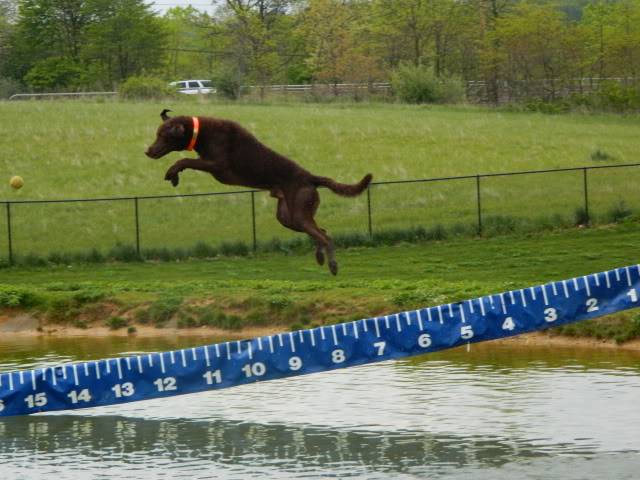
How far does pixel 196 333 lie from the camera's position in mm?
27531

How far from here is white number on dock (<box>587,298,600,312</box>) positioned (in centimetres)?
1397

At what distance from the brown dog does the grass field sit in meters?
26.2

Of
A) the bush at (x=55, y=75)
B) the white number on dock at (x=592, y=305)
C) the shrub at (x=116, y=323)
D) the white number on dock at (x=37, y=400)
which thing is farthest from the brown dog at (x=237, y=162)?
the bush at (x=55, y=75)

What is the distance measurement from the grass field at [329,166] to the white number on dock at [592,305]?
22624 mm

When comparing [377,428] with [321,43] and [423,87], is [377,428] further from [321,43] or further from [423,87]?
[321,43]

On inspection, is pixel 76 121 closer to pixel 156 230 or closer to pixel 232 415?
pixel 156 230

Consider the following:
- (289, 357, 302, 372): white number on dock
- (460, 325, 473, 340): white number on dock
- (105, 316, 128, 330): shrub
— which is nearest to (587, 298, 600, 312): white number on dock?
(460, 325, 473, 340): white number on dock

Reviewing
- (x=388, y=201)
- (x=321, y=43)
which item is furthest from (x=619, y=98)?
(x=388, y=201)

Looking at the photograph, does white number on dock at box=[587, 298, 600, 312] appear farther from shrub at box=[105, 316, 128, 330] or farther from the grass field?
the grass field

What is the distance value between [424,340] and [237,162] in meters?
4.66

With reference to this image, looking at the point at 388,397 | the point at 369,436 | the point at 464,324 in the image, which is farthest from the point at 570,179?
the point at 464,324

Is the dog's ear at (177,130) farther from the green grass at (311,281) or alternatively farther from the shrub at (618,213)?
the shrub at (618,213)

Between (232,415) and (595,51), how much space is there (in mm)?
66813

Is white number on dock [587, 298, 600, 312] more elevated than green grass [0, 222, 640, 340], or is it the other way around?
white number on dock [587, 298, 600, 312]
